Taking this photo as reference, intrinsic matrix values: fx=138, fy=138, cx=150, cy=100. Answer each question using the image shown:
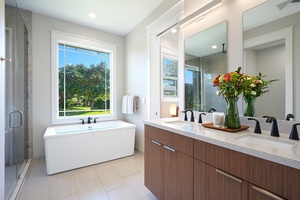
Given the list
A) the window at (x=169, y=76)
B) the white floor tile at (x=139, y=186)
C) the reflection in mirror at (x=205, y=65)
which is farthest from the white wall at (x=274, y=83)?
the window at (x=169, y=76)

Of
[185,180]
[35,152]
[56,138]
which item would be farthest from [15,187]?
[185,180]

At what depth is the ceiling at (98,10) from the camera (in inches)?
96.2

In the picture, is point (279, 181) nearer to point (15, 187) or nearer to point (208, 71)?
point (208, 71)

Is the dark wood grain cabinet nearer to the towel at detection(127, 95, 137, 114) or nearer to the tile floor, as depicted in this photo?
the tile floor

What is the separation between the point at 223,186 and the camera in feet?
3.00

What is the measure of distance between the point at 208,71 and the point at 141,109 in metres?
1.76

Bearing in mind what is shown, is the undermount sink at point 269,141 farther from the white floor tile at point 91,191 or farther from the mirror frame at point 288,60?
the white floor tile at point 91,191

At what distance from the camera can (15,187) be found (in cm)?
183

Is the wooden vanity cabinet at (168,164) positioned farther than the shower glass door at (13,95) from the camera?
No

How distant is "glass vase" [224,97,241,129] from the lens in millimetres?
1265

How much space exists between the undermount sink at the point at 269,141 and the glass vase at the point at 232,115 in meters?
0.16

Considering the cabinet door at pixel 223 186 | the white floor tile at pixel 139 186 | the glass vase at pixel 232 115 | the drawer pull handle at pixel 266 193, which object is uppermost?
the glass vase at pixel 232 115

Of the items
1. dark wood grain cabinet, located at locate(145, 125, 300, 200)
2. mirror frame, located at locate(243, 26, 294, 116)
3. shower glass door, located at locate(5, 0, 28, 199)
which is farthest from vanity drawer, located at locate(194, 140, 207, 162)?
shower glass door, located at locate(5, 0, 28, 199)

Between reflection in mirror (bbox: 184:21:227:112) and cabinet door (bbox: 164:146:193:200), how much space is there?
2.44 ft
